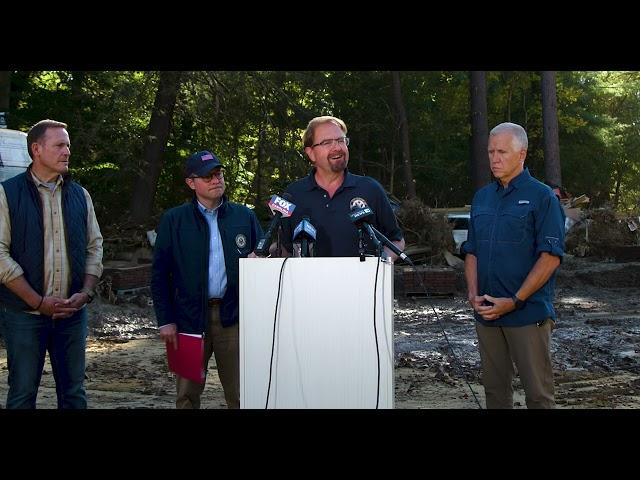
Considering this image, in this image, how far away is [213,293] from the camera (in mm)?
5473

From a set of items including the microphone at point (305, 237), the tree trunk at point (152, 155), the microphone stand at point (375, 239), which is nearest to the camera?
the microphone stand at point (375, 239)

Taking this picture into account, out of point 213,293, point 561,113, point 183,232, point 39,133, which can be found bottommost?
point 213,293

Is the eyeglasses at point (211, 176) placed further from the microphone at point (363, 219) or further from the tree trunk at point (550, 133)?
the tree trunk at point (550, 133)

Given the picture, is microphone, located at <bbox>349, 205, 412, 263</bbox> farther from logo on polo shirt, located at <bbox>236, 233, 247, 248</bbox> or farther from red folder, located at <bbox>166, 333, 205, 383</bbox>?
red folder, located at <bbox>166, 333, 205, 383</bbox>

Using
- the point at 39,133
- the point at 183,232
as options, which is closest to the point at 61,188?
the point at 39,133

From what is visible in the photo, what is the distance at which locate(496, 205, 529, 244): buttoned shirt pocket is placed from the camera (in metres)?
5.36

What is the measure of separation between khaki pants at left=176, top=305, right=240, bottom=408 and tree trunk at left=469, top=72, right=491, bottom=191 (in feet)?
67.6

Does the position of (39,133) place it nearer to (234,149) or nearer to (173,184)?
(234,149)

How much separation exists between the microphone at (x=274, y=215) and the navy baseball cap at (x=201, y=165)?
0.94 meters

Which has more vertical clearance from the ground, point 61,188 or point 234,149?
point 234,149

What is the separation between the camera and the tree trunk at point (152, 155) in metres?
21.9

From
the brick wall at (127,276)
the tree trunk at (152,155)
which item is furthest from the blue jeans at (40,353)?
the tree trunk at (152,155)

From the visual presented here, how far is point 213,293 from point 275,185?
2283cm

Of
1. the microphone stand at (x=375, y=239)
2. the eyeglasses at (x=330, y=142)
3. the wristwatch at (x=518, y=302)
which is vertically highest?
the eyeglasses at (x=330, y=142)
